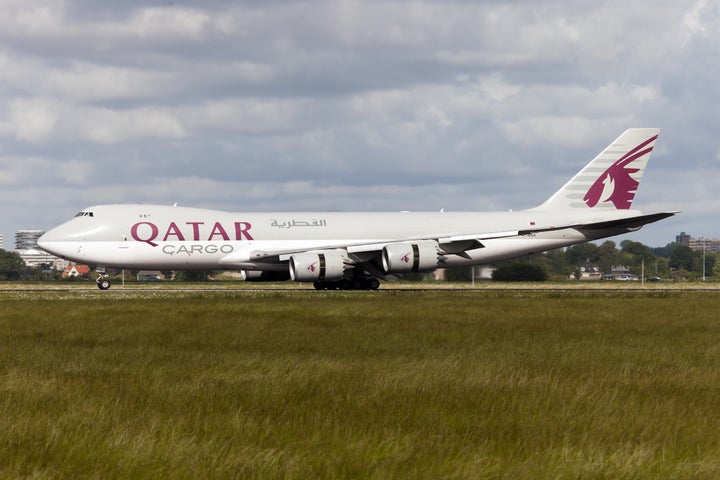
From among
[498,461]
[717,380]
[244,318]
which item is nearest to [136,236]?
[244,318]

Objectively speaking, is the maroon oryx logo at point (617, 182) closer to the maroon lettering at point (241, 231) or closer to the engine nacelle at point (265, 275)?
the engine nacelle at point (265, 275)

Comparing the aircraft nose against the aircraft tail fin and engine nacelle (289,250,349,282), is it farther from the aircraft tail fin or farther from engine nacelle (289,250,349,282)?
the aircraft tail fin

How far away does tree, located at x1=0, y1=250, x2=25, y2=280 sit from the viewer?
387 ft

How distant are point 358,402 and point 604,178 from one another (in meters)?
42.5

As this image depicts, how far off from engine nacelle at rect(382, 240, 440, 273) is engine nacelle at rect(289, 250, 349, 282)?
7.25ft

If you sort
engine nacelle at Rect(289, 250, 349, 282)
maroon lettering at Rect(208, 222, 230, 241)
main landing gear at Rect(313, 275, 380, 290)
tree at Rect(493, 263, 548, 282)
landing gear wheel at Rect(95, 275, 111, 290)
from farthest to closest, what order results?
tree at Rect(493, 263, 548, 282) < landing gear wheel at Rect(95, 275, 111, 290) < main landing gear at Rect(313, 275, 380, 290) < maroon lettering at Rect(208, 222, 230, 241) < engine nacelle at Rect(289, 250, 349, 282)

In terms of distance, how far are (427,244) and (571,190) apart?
11.1m

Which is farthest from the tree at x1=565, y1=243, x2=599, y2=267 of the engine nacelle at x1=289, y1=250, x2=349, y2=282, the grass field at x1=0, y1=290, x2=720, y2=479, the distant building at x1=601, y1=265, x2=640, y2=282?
the grass field at x1=0, y1=290, x2=720, y2=479

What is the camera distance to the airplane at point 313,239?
43656mm

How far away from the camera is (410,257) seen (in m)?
43.3

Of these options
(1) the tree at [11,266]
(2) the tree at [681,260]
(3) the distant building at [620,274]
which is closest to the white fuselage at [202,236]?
(3) the distant building at [620,274]

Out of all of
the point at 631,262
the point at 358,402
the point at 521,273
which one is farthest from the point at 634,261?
the point at 358,402

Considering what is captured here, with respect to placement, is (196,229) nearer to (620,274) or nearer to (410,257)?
(410,257)

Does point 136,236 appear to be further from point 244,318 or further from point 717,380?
point 717,380
